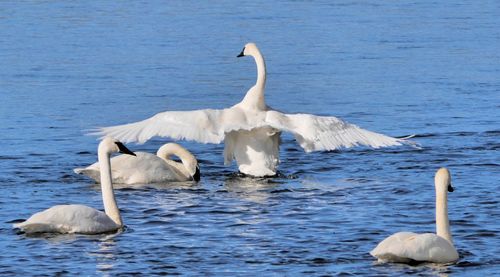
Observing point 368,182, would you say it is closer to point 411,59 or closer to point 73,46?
point 411,59

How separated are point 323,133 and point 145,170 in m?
1.97

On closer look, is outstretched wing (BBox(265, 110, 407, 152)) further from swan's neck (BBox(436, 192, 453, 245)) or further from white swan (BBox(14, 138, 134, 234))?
swan's neck (BBox(436, 192, 453, 245))

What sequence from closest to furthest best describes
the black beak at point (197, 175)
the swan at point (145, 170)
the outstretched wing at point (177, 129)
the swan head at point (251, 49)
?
the swan at point (145, 170) → the outstretched wing at point (177, 129) → the black beak at point (197, 175) → the swan head at point (251, 49)

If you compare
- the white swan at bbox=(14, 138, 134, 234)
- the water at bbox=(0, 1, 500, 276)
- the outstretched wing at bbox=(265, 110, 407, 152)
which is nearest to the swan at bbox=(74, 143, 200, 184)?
the water at bbox=(0, 1, 500, 276)

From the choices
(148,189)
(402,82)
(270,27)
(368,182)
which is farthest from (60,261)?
(270,27)

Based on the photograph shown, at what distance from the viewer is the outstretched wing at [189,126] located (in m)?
14.3

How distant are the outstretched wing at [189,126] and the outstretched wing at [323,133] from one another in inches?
10.6

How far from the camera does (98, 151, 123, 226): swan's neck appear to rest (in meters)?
11.6

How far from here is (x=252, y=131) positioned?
14727 millimetres

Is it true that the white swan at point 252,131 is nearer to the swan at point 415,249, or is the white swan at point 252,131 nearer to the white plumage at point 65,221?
the white plumage at point 65,221

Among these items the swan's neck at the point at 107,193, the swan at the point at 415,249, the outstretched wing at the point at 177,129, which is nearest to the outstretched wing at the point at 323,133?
the outstretched wing at the point at 177,129

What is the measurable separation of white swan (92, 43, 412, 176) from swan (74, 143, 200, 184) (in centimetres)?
30

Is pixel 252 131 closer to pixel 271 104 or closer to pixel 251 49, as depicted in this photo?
pixel 251 49

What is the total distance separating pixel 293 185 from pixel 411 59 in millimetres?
9013
